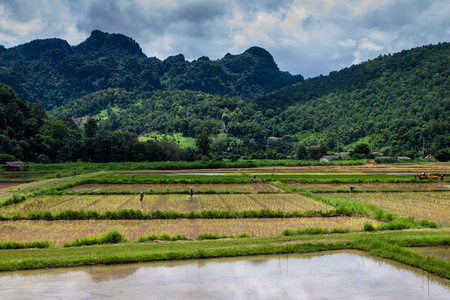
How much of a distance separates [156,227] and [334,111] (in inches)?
4786

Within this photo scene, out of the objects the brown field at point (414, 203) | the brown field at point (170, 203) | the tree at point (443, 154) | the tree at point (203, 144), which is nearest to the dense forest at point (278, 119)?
the tree at point (443, 154)

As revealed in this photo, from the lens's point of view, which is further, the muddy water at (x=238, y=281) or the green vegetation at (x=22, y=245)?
the green vegetation at (x=22, y=245)

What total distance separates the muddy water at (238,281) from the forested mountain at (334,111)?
8768cm

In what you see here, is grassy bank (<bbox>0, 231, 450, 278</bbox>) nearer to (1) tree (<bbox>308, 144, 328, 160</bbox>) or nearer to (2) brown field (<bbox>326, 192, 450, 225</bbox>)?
(2) brown field (<bbox>326, 192, 450, 225</bbox>)

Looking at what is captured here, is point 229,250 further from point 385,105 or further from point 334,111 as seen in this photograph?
point 334,111

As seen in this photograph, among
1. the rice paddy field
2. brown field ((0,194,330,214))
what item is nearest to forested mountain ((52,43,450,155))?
the rice paddy field

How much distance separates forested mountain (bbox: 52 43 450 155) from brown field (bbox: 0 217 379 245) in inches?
3167

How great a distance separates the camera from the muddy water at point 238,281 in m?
9.12

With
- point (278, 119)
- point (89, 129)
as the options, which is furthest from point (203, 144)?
point (278, 119)

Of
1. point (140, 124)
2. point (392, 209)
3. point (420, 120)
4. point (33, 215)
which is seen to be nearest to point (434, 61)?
point (420, 120)

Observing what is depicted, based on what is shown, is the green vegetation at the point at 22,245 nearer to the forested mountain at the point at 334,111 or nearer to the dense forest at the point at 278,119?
the dense forest at the point at 278,119

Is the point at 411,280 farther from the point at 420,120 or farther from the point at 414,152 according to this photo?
the point at 420,120

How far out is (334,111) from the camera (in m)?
129

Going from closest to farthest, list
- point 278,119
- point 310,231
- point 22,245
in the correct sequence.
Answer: point 22,245 → point 310,231 → point 278,119
